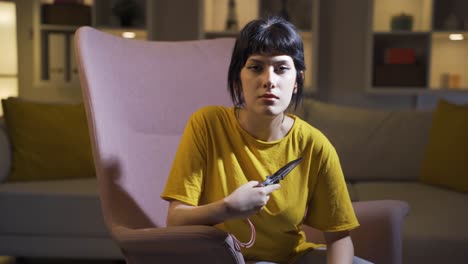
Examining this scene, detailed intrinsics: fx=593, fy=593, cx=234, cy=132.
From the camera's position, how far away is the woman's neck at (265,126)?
4.44ft

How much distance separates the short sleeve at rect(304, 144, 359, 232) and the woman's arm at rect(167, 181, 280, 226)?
0.82ft

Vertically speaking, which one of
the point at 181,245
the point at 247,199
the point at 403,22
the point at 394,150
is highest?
the point at 403,22

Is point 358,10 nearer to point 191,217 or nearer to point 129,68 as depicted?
point 129,68

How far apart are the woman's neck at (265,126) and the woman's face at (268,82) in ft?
0.16

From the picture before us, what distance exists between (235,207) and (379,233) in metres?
0.59

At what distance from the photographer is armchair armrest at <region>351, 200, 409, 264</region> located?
1570 mm

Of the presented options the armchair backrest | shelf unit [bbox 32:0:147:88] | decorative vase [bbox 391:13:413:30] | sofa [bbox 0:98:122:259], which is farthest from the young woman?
shelf unit [bbox 32:0:147:88]

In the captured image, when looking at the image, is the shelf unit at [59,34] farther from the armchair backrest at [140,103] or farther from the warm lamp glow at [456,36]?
the armchair backrest at [140,103]

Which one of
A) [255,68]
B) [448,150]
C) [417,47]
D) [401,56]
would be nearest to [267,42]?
[255,68]

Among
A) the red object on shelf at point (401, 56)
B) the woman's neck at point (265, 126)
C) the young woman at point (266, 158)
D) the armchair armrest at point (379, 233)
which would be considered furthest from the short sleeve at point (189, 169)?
the red object on shelf at point (401, 56)

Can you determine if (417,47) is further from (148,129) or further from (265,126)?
(265,126)

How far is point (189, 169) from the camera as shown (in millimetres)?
1300

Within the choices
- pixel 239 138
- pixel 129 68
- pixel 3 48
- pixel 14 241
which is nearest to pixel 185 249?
pixel 239 138

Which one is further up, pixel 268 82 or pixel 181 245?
pixel 268 82
